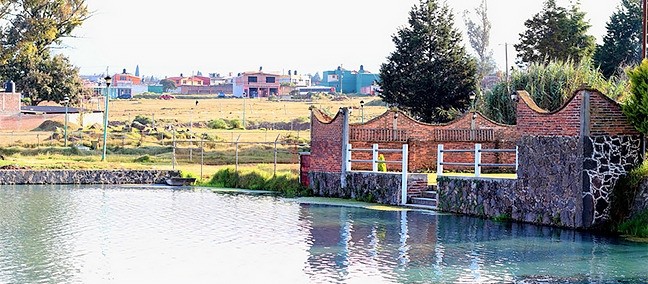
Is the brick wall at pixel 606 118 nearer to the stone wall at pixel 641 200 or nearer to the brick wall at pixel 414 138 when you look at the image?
the stone wall at pixel 641 200

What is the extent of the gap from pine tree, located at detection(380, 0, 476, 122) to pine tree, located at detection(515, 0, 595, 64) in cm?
999

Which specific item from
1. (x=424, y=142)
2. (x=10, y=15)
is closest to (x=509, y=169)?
(x=424, y=142)

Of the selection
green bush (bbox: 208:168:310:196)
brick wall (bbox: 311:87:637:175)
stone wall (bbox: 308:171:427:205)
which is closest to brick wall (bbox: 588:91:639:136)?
stone wall (bbox: 308:171:427:205)

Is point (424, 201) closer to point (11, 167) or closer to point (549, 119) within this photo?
point (549, 119)

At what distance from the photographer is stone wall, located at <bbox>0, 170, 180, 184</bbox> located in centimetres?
3950

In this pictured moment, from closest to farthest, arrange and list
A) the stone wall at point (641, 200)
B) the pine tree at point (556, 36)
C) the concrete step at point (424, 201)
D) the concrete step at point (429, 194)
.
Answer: the stone wall at point (641, 200) → the concrete step at point (424, 201) → the concrete step at point (429, 194) → the pine tree at point (556, 36)

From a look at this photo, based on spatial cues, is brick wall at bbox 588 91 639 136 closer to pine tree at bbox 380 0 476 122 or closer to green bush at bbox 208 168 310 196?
green bush at bbox 208 168 310 196

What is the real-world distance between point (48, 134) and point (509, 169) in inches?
1300

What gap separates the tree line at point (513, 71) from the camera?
145ft

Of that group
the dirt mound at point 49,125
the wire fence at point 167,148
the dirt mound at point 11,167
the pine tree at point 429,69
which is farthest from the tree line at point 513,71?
the dirt mound at point 49,125

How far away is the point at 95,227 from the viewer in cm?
2478

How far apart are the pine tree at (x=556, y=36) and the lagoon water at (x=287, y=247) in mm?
36008

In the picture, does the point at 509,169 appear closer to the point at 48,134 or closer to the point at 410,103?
the point at 410,103

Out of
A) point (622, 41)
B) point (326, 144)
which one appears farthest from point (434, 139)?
point (622, 41)
